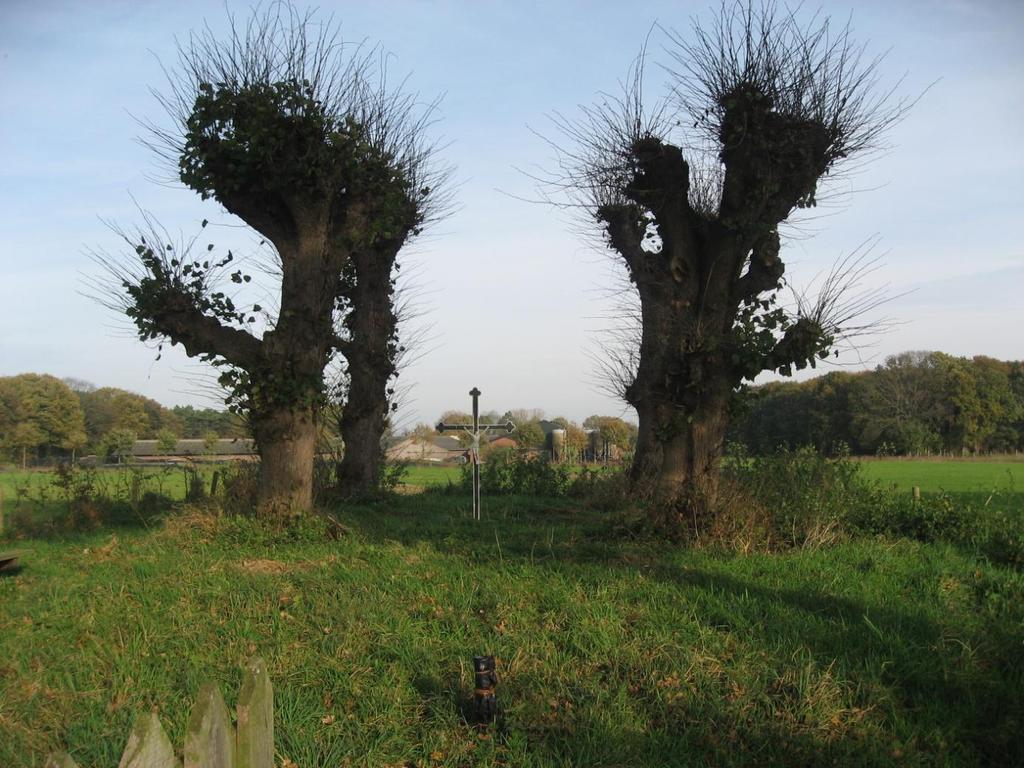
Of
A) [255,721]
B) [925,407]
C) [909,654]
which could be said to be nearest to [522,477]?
[909,654]

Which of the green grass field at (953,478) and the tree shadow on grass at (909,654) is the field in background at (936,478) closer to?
the green grass field at (953,478)

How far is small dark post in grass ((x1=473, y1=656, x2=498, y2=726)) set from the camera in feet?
15.4

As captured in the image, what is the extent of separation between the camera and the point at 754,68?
384 inches

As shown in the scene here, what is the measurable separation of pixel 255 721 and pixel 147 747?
48 centimetres

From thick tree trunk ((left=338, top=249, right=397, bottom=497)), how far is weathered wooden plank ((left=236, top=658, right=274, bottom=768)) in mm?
12626

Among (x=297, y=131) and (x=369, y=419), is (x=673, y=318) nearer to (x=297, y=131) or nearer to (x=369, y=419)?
(x=297, y=131)

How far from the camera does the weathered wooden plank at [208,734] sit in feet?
8.57

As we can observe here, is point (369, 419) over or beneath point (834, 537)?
over

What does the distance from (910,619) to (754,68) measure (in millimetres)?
6502

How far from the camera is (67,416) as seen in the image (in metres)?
36.5

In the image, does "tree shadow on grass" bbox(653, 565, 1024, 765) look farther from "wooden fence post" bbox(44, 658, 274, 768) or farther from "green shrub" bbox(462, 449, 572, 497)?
"green shrub" bbox(462, 449, 572, 497)

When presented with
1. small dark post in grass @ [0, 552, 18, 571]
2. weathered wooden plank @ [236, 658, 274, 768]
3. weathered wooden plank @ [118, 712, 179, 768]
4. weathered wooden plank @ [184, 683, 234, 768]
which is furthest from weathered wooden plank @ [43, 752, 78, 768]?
small dark post in grass @ [0, 552, 18, 571]

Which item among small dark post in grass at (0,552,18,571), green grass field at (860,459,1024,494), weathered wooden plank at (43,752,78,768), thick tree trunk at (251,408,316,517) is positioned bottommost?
small dark post in grass at (0,552,18,571)

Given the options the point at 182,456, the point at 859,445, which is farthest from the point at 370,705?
the point at 859,445
